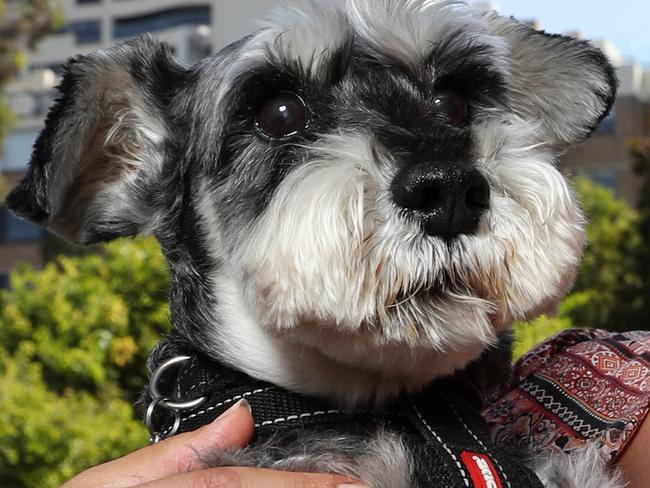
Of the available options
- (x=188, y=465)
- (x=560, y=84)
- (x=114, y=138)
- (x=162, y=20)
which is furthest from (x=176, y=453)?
(x=162, y=20)

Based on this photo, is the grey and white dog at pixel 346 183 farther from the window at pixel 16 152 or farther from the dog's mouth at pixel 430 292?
the window at pixel 16 152

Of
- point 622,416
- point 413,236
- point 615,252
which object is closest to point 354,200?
point 413,236

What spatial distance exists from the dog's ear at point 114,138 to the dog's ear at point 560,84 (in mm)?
955

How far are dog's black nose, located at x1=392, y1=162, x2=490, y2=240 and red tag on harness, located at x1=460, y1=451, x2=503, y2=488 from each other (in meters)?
0.47

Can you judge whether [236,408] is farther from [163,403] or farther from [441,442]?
[441,442]

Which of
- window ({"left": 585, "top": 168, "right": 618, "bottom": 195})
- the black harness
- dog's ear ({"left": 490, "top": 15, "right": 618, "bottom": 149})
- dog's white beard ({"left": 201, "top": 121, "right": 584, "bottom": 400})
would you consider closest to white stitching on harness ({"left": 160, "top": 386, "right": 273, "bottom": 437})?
the black harness

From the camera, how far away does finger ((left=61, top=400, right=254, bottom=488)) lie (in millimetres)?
1988

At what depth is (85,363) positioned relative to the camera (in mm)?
8281

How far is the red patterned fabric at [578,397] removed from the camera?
2.20m

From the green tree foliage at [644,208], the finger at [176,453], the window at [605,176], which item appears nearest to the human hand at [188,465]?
the finger at [176,453]

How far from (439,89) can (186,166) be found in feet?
2.30

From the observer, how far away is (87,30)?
151ft

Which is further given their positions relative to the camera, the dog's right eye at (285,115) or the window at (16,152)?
the window at (16,152)

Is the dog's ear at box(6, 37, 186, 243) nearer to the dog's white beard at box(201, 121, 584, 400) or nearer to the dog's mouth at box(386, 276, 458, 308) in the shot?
the dog's white beard at box(201, 121, 584, 400)
